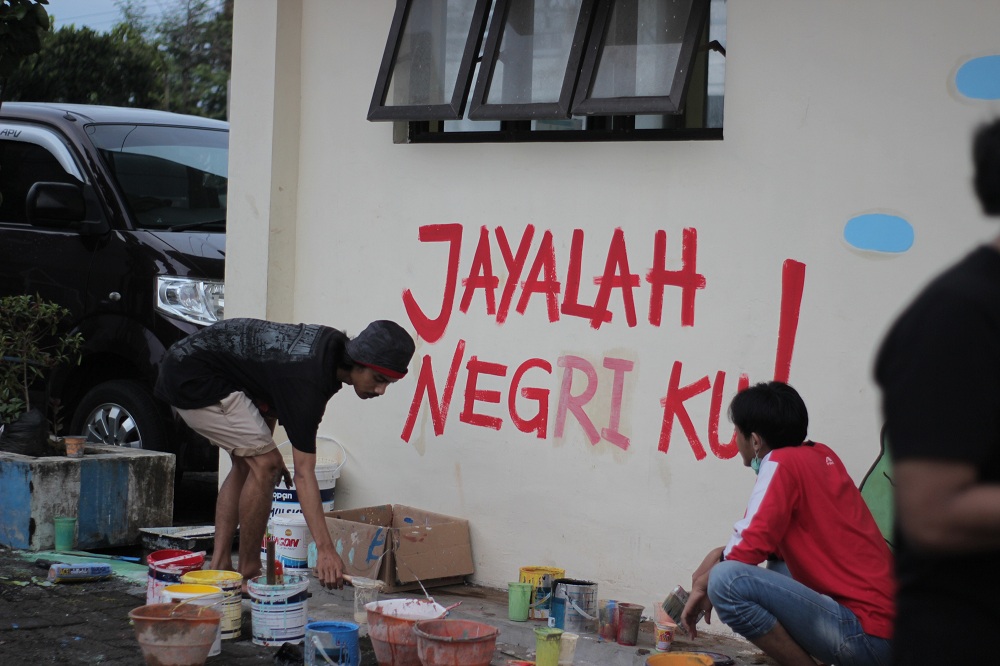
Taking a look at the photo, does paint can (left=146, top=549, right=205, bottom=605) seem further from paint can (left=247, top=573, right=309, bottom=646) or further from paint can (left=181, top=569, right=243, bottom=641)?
paint can (left=247, top=573, right=309, bottom=646)

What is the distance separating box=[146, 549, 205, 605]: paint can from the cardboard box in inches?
29.0

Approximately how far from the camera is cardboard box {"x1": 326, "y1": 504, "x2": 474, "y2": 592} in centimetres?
530

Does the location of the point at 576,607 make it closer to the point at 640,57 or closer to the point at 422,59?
the point at 640,57

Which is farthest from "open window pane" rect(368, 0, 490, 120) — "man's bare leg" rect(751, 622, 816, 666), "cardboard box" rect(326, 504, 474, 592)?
"man's bare leg" rect(751, 622, 816, 666)

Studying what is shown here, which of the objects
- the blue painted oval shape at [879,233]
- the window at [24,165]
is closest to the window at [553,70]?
the blue painted oval shape at [879,233]

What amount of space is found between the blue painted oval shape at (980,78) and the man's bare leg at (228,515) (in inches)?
135

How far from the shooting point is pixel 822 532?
3629 mm

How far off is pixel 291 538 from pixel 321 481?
14.3 inches

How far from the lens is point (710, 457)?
16.3ft

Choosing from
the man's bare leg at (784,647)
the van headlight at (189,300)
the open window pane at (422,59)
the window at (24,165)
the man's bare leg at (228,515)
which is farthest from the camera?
the window at (24,165)

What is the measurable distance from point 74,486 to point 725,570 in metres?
3.74

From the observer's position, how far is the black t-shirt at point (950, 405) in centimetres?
160

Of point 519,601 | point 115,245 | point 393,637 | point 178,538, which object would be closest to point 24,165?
point 115,245

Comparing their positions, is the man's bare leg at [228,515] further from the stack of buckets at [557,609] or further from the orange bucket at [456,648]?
the orange bucket at [456,648]
